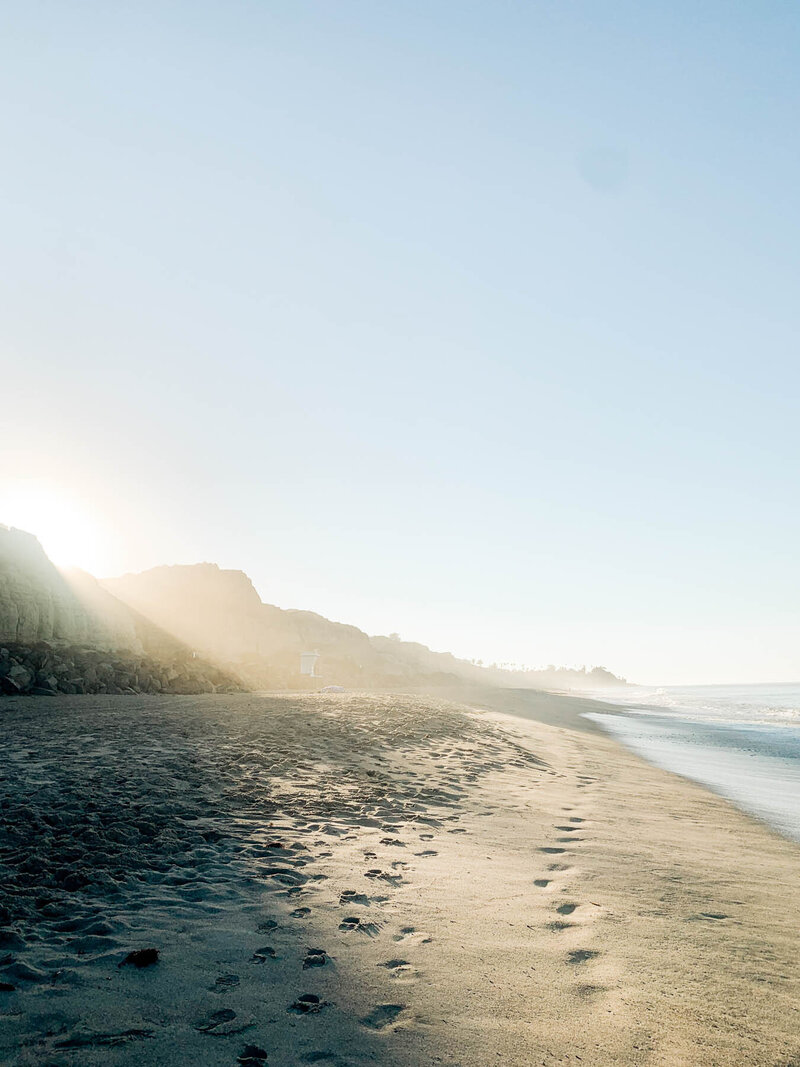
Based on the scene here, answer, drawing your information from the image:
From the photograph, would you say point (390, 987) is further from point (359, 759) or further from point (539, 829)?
point (359, 759)

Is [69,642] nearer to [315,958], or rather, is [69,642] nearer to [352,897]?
[352,897]

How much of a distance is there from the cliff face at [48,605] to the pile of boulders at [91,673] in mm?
2430

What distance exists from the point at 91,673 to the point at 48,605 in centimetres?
858

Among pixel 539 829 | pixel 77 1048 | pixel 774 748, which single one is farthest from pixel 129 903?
pixel 774 748

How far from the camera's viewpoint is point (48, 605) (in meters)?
30.8

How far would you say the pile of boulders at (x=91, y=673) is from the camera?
21.9 metres

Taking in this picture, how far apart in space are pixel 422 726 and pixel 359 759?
19.9 ft

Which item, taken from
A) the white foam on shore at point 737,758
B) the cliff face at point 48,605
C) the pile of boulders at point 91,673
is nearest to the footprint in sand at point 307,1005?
the white foam on shore at point 737,758

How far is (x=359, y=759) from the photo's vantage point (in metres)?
11.3

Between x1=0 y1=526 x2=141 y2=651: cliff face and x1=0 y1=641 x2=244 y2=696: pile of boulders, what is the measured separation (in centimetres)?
243

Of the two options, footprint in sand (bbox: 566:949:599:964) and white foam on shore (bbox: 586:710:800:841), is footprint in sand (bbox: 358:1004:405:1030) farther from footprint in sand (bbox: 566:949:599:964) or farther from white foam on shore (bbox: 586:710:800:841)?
white foam on shore (bbox: 586:710:800:841)

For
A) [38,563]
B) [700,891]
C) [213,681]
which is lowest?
[213,681]

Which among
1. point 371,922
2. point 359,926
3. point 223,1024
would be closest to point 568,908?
point 371,922

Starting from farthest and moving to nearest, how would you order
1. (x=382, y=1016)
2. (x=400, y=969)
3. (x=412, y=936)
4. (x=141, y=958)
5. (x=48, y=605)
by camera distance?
(x=48, y=605), (x=412, y=936), (x=400, y=969), (x=141, y=958), (x=382, y=1016)
